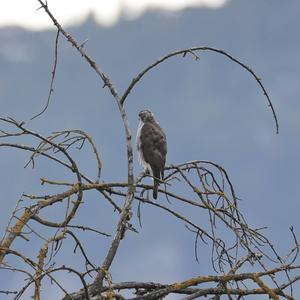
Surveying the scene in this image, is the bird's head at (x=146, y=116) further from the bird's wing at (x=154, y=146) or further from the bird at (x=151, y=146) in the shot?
the bird's wing at (x=154, y=146)

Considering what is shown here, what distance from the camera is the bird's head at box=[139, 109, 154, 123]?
12.5m

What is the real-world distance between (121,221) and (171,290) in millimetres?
734

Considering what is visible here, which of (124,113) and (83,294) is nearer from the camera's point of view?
(83,294)

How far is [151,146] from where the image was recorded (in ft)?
37.9

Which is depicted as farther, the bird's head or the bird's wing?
the bird's head

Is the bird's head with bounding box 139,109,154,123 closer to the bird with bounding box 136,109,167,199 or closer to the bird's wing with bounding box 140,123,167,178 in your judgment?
the bird with bounding box 136,109,167,199

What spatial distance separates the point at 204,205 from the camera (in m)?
5.49

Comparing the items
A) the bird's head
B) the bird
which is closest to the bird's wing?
the bird

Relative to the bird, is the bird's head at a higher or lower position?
higher

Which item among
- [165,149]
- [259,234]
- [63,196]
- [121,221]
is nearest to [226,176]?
[259,234]

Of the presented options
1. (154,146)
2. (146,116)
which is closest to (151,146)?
(154,146)

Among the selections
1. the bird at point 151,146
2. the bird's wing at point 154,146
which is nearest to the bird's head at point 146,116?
the bird at point 151,146

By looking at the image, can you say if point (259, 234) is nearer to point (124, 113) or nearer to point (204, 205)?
point (204, 205)

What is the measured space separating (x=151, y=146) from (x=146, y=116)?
1100 millimetres
